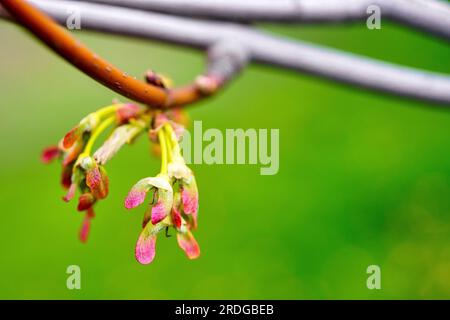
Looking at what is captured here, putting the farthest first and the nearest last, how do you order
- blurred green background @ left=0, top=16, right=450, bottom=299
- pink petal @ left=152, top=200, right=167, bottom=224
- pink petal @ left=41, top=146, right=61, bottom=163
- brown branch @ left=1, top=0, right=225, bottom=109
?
blurred green background @ left=0, top=16, right=450, bottom=299 → pink petal @ left=41, top=146, right=61, bottom=163 → pink petal @ left=152, top=200, right=167, bottom=224 → brown branch @ left=1, top=0, right=225, bottom=109

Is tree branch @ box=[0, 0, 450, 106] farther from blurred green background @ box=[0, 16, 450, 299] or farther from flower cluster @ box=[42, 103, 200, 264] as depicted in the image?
blurred green background @ box=[0, 16, 450, 299]

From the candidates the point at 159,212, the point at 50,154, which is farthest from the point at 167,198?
the point at 50,154

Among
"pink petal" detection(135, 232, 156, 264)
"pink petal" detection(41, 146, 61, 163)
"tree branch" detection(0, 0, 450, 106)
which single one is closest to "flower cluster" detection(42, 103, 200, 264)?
"pink petal" detection(135, 232, 156, 264)

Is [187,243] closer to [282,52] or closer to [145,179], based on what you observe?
[145,179]

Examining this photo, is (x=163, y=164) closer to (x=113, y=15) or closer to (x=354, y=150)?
(x=113, y=15)

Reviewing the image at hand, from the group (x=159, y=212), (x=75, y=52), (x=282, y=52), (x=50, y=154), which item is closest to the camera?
(x=75, y=52)

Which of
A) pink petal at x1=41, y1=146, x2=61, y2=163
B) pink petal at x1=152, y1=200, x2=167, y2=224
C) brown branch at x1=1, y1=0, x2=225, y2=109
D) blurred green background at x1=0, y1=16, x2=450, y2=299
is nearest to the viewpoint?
brown branch at x1=1, y1=0, x2=225, y2=109

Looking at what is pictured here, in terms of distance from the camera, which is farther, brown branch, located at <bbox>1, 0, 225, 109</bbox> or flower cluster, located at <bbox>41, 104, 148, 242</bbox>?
flower cluster, located at <bbox>41, 104, 148, 242</bbox>

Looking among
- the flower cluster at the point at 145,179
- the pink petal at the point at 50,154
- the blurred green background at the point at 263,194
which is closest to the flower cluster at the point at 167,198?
the flower cluster at the point at 145,179
